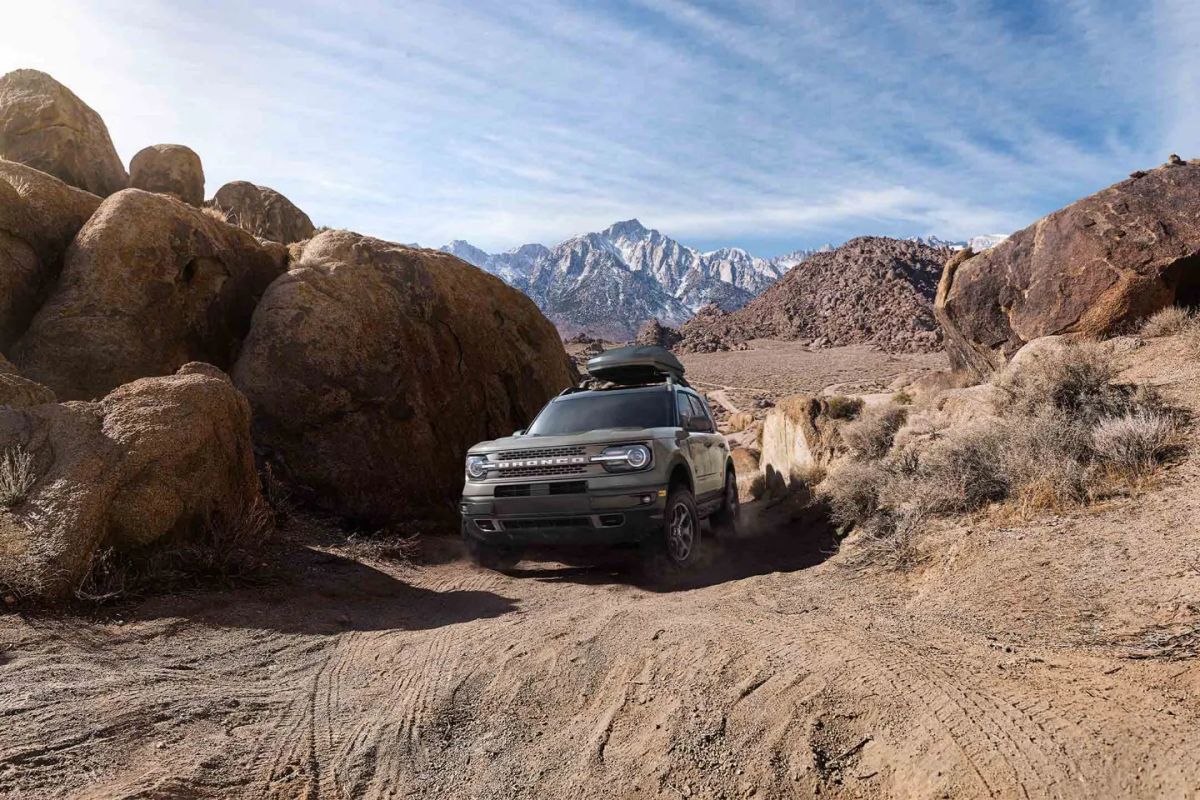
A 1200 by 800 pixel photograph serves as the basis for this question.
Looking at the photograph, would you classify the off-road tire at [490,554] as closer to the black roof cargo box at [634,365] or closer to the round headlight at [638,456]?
the round headlight at [638,456]

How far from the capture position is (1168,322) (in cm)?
902

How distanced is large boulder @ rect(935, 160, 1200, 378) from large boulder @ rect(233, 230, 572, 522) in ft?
26.7

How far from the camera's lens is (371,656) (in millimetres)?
4465

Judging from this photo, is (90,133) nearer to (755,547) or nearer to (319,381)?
(319,381)

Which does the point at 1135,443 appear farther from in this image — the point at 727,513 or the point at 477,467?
the point at 477,467

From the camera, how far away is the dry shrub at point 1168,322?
29.1 feet

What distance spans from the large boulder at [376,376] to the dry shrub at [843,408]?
4.84m

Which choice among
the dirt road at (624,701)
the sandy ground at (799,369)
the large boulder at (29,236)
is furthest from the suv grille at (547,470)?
the sandy ground at (799,369)

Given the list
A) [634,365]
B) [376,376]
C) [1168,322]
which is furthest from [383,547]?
[1168,322]

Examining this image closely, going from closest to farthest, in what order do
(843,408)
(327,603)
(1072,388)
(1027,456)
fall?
1. (327,603)
2. (1027,456)
3. (1072,388)
4. (843,408)

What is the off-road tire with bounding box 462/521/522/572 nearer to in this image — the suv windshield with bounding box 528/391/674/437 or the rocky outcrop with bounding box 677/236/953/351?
the suv windshield with bounding box 528/391/674/437

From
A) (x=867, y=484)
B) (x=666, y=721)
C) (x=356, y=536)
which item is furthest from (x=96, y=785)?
(x=867, y=484)

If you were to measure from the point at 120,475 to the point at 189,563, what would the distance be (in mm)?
836

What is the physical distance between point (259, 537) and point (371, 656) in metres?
2.50
